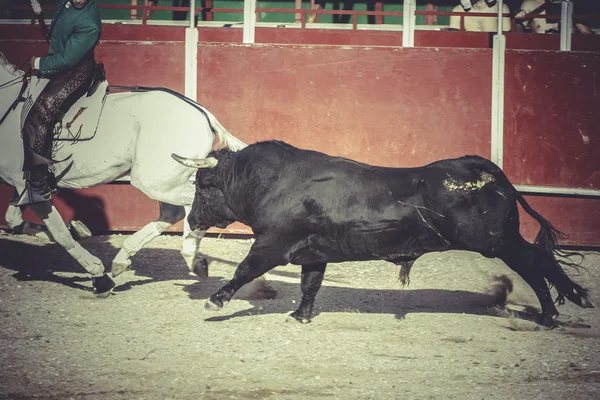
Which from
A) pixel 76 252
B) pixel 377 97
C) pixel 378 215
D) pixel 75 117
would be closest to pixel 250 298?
pixel 76 252

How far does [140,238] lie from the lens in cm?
775

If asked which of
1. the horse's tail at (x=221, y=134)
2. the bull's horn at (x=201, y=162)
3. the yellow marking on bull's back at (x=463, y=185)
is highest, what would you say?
the horse's tail at (x=221, y=134)

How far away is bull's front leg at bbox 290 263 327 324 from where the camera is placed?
6.97m

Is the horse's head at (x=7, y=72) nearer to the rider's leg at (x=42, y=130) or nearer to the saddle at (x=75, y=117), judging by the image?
the saddle at (x=75, y=117)

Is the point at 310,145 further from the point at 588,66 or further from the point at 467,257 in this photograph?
the point at 588,66

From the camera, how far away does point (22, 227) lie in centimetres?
848

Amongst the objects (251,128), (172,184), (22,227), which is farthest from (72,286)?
(251,128)

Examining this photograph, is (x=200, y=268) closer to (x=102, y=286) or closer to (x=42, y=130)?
(x=102, y=286)

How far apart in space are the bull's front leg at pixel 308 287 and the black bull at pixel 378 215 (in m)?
0.09

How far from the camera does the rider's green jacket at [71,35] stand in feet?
24.8

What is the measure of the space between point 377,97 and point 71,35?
428 cm

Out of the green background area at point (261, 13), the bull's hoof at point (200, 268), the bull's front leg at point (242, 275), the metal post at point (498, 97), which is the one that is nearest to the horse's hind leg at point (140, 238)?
the bull's hoof at point (200, 268)

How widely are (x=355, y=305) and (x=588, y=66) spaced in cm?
489

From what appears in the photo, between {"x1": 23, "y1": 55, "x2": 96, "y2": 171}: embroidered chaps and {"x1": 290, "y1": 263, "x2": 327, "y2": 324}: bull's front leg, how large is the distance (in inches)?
99.0
